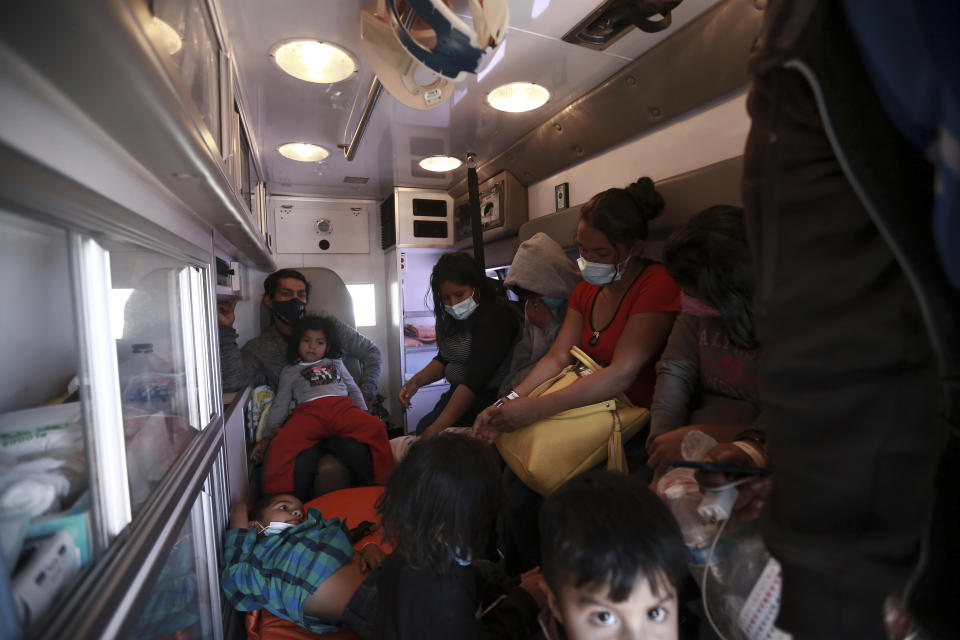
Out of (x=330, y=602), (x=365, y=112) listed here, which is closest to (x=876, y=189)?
(x=330, y=602)

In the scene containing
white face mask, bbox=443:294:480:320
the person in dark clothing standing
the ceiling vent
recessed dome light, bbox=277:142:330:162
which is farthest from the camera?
recessed dome light, bbox=277:142:330:162

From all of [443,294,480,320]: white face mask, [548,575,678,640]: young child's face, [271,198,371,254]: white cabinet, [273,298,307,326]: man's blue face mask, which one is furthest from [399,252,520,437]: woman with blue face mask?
[271,198,371,254]: white cabinet

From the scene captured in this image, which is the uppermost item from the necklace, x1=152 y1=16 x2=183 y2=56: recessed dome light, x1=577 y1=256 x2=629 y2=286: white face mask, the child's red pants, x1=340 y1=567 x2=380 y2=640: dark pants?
x1=152 y1=16 x2=183 y2=56: recessed dome light

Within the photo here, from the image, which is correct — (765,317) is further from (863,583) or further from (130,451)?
(130,451)

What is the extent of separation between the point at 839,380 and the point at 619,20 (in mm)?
1783

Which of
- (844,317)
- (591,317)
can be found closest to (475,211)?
(591,317)

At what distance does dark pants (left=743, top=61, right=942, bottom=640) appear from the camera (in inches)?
20.6

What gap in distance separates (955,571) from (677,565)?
1.49 feet

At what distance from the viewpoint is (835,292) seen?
53 centimetres

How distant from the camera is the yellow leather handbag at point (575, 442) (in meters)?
1.56

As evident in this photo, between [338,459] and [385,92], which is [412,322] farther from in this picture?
[385,92]

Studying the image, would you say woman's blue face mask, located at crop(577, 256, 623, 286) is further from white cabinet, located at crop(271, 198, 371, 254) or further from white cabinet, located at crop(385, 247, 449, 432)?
white cabinet, located at crop(271, 198, 371, 254)

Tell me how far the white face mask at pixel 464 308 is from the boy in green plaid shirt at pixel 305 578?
1.31m

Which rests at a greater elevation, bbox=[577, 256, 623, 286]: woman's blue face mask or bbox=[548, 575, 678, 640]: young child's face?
bbox=[577, 256, 623, 286]: woman's blue face mask
